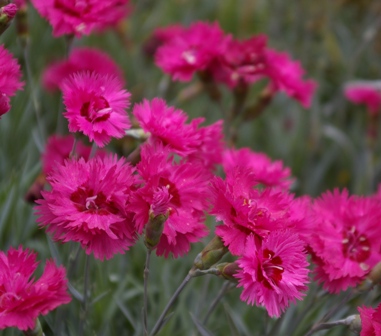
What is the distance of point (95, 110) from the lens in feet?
3.08

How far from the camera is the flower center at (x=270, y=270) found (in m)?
0.82

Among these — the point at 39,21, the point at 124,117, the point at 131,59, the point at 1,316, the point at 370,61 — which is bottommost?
the point at 370,61

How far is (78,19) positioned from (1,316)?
611 mm

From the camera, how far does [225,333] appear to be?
131cm

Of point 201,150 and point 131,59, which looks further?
point 131,59

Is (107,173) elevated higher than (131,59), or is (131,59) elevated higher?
(107,173)

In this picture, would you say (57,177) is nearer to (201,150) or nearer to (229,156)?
(201,150)

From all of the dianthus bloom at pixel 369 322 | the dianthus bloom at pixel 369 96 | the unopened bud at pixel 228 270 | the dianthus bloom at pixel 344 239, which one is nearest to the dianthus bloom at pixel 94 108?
the unopened bud at pixel 228 270

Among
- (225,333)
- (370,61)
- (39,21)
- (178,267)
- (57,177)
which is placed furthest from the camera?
(370,61)

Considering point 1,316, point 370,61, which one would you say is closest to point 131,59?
point 370,61

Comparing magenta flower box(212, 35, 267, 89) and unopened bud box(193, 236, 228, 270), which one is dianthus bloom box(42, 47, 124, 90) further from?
unopened bud box(193, 236, 228, 270)

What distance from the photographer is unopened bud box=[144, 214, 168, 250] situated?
0.81m

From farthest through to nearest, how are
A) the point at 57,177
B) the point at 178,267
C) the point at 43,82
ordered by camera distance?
the point at 43,82 < the point at 178,267 < the point at 57,177

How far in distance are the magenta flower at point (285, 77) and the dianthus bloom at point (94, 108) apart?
0.66 m
